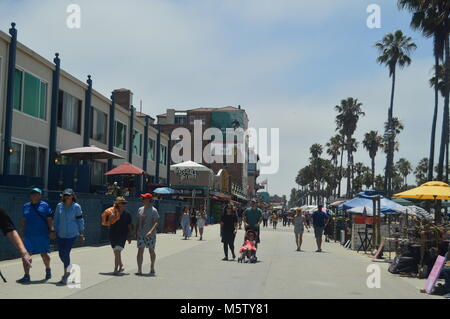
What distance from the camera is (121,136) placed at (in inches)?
1404

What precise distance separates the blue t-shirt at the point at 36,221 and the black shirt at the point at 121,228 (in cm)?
179

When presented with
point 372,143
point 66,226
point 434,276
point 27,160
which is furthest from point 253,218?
point 372,143

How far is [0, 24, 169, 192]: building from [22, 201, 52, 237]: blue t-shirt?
945 centimetres

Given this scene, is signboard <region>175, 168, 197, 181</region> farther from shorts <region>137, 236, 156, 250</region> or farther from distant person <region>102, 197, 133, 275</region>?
shorts <region>137, 236, 156, 250</region>

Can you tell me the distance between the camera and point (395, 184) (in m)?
146

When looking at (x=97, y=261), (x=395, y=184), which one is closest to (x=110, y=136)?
(x=97, y=261)

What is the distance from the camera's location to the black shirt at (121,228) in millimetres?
11969

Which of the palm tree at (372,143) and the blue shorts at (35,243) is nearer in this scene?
the blue shorts at (35,243)

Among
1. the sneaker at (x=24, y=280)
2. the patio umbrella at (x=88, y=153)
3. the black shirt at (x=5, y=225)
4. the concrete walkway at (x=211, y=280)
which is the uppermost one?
the patio umbrella at (x=88, y=153)

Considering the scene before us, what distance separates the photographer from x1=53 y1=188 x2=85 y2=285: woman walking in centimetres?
1062

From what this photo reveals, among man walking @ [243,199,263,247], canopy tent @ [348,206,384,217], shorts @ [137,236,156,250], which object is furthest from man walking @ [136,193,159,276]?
canopy tent @ [348,206,384,217]

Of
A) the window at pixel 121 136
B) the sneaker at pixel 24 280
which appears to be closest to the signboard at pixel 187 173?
the window at pixel 121 136

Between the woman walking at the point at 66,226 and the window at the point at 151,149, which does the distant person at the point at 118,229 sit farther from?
the window at the point at 151,149
